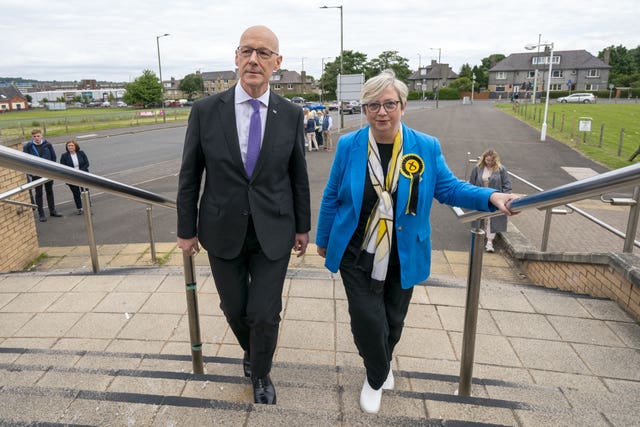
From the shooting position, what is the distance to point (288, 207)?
237cm

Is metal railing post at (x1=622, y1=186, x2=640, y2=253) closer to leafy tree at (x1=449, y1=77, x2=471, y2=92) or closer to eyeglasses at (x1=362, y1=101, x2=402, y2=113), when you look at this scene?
eyeglasses at (x1=362, y1=101, x2=402, y2=113)

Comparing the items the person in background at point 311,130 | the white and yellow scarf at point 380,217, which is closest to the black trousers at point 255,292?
the white and yellow scarf at point 380,217

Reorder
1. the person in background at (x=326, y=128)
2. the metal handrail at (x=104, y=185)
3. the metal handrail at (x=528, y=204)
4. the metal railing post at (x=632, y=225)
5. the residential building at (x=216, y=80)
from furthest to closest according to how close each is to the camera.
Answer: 1. the residential building at (x=216, y=80)
2. the person in background at (x=326, y=128)
3. the metal railing post at (x=632, y=225)
4. the metal handrail at (x=104, y=185)
5. the metal handrail at (x=528, y=204)

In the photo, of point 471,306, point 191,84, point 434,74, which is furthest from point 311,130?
point 191,84

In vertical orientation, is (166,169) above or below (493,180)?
below

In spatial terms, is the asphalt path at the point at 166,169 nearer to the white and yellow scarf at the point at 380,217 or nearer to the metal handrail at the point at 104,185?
the white and yellow scarf at the point at 380,217

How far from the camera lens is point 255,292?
2314 mm

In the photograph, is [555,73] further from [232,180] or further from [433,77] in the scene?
[232,180]

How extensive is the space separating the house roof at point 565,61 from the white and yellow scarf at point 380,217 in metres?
87.8

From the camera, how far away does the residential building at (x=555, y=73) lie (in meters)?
81.0

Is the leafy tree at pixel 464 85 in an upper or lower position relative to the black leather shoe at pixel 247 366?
upper

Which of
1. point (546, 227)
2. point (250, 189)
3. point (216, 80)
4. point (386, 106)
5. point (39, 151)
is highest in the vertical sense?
point (216, 80)

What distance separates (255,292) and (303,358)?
0.75m

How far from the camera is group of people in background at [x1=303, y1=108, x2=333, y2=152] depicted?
18891 millimetres
